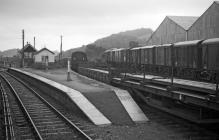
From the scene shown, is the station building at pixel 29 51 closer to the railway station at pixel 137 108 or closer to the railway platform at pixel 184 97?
the railway station at pixel 137 108

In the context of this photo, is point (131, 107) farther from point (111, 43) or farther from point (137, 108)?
point (111, 43)

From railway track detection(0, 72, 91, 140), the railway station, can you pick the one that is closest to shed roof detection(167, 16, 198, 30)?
the railway station

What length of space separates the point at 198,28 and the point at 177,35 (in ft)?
19.2

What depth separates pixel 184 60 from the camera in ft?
69.2

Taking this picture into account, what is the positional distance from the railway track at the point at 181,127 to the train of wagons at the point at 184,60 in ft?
6.06

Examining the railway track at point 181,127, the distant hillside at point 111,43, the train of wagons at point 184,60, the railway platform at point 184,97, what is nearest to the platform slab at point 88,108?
the railway track at point 181,127

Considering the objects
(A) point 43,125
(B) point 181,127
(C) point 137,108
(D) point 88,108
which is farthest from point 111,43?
(B) point 181,127

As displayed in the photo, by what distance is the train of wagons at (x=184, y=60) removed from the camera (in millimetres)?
17500

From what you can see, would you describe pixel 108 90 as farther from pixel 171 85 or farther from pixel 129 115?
pixel 171 85

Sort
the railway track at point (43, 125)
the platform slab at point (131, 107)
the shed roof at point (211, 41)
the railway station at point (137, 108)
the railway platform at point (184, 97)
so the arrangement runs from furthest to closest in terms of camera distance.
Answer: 1. the shed roof at point (211, 41)
2. the platform slab at point (131, 107)
3. the railway track at point (43, 125)
4. the railway station at point (137, 108)
5. the railway platform at point (184, 97)

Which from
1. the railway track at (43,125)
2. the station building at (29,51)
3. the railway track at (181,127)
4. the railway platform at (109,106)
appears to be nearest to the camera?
the railway track at (181,127)

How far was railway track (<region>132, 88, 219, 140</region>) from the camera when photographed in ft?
32.8

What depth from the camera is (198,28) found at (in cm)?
3606

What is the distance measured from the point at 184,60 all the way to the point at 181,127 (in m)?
10.5
